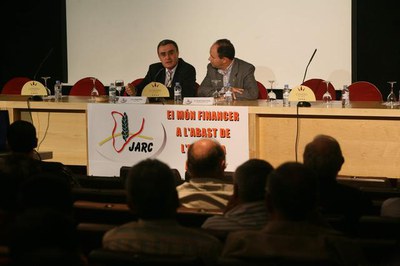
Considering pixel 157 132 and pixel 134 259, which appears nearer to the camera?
pixel 134 259

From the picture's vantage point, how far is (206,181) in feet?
12.0

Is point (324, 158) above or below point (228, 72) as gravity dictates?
below

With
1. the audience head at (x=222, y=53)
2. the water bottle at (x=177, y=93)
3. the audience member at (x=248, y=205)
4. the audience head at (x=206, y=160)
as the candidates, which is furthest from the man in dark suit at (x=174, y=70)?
the audience member at (x=248, y=205)

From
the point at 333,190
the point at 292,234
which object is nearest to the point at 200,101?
the point at 333,190

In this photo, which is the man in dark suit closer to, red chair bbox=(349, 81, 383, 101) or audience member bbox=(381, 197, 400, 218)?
Answer: red chair bbox=(349, 81, 383, 101)

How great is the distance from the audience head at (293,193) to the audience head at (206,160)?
3.56 ft

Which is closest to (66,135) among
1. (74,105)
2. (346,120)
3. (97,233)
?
(74,105)

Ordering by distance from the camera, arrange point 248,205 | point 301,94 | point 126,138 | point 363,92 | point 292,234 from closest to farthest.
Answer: point 292,234 < point 248,205 < point 301,94 < point 126,138 < point 363,92

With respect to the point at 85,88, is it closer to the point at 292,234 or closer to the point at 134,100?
the point at 134,100

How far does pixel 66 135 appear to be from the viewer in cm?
668

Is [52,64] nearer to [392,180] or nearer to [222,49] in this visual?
[222,49]

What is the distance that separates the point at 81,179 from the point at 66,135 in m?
2.55

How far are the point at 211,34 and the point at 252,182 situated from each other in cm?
604

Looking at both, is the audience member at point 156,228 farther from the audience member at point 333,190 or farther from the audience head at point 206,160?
the audience head at point 206,160
